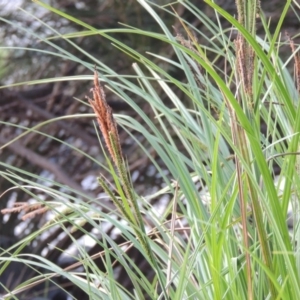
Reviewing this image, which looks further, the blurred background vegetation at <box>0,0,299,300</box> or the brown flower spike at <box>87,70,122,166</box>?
the blurred background vegetation at <box>0,0,299,300</box>

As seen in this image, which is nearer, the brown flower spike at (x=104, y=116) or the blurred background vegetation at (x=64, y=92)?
the brown flower spike at (x=104, y=116)

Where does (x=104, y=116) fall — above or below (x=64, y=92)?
above

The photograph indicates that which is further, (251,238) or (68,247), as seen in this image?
(68,247)

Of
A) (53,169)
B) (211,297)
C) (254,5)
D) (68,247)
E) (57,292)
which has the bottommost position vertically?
(57,292)

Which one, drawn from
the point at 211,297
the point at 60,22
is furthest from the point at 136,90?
the point at 60,22

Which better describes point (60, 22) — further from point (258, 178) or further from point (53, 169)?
point (258, 178)

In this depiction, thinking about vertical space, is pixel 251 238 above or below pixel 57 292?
above

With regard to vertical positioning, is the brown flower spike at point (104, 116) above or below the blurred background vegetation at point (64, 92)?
above

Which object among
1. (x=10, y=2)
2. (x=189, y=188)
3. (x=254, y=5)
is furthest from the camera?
(x=10, y=2)
